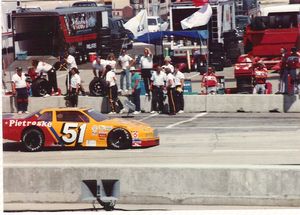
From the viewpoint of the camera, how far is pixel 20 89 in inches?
1107

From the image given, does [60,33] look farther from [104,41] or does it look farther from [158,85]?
[158,85]

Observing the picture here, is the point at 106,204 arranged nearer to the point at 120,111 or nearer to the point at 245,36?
the point at 120,111

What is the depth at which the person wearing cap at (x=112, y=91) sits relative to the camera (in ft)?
90.6

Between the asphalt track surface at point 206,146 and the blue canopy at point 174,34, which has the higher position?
the blue canopy at point 174,34

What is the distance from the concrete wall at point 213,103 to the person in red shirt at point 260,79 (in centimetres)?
53

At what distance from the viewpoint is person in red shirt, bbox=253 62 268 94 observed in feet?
92.8

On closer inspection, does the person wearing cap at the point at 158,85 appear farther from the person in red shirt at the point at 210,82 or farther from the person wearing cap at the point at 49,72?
the person wearing cap at the point at 49,72

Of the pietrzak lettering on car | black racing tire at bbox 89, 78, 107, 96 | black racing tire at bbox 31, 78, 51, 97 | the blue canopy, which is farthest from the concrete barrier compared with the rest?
the blue canopy

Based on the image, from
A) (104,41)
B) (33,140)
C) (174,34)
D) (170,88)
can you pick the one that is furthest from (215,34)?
(33,140)

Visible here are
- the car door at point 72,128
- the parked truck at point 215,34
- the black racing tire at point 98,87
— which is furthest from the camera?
the parked truck at point 215,34

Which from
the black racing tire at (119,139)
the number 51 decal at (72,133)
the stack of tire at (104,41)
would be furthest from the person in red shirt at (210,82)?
the stack of tire at (104,41)

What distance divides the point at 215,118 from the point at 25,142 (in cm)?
708

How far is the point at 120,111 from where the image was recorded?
2855cm

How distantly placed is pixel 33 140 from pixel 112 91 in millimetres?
6012
